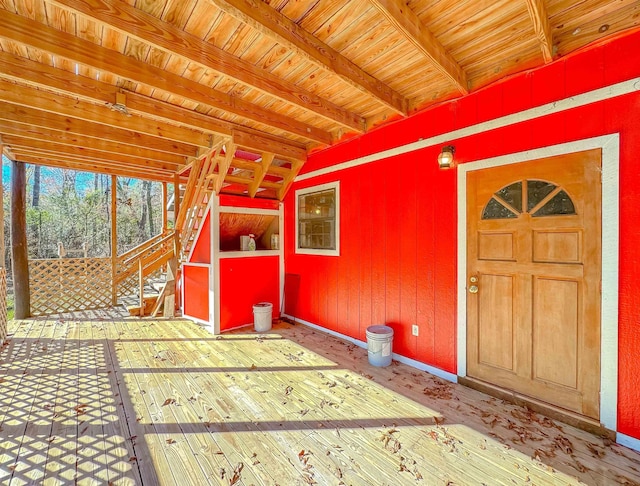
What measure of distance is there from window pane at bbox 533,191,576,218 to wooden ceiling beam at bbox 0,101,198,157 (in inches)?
196

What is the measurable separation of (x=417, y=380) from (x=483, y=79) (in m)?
3.06

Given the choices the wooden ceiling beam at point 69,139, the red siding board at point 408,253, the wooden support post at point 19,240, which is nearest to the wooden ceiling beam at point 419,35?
the red siding board at point 408,253

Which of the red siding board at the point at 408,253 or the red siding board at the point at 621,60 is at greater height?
the red siding board at the point at 621,60

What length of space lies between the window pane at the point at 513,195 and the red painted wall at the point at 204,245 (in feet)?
13.1

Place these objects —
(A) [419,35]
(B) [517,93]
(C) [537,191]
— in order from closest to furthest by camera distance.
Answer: (A) [419,35] < (C) [537,191] < (B) [517,93]

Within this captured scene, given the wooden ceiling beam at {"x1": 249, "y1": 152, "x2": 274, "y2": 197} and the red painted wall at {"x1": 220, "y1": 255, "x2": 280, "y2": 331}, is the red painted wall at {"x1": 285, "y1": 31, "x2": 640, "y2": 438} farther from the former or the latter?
the wooden ceiling beam at {"x1": 249, "y1": 152, "x2": 274, "y2": 197}

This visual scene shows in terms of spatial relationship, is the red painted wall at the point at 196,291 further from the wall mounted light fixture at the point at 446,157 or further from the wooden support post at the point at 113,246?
the wall mounted light fixture at the point at 446,157

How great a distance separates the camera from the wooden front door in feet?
7.01

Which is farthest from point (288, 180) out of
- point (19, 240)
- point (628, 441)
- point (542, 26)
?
point (19, 240)

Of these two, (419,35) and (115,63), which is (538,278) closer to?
(419,35)

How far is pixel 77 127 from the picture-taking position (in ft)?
12.3

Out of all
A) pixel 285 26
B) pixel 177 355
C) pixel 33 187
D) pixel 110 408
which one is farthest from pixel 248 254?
pixel 33 187

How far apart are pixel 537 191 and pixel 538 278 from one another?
75cm

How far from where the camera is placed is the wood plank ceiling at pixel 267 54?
1864 millimetres
